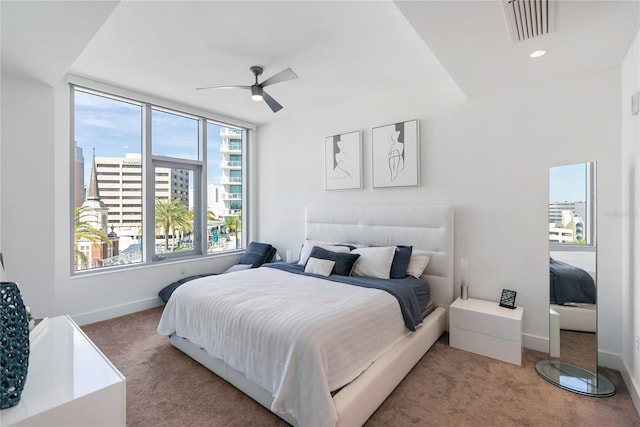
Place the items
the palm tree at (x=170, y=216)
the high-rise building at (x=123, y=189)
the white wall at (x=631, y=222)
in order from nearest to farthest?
1. the white wall at (x=631, y=222)
2. the high-rise building at (x=123, y=189)
3. the palm tree at (x=170, y=216)

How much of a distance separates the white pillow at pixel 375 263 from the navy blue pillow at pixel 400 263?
5cm

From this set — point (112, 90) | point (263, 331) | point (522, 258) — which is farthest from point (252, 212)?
point (522, 258)

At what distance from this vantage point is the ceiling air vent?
178cm

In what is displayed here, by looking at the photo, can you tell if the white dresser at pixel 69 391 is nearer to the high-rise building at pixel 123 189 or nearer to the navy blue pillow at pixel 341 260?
the navy blue pillow at pixel 341 260

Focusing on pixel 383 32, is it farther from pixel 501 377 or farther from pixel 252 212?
pixel 252 212

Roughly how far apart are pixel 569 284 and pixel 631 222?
0.66 meters

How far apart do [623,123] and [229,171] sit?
4985 mm

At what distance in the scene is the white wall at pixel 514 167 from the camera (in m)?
2.57

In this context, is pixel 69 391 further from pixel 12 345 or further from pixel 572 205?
pixel 572 205

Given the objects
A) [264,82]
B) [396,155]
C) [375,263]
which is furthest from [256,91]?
[375,263]

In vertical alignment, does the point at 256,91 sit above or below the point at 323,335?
above

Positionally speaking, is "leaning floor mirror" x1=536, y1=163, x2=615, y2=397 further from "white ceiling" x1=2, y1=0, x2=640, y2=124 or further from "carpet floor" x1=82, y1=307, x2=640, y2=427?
"white ceiling" x1=2, y1=0, x2=640, y2=124

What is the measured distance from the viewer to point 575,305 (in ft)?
8.20

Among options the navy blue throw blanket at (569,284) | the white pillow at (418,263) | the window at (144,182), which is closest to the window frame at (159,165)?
the window at (144,182)
